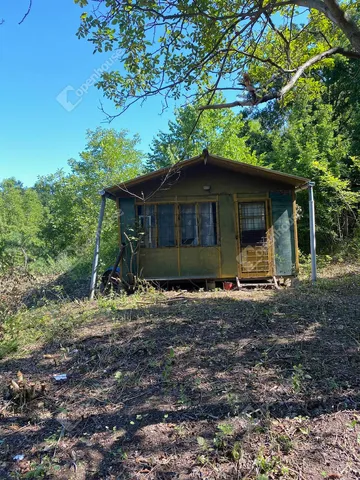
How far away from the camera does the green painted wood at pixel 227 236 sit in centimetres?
876

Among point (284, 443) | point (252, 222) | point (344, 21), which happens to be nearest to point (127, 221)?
point (252, 222)

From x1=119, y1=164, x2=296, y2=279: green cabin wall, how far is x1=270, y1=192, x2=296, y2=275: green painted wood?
3cm

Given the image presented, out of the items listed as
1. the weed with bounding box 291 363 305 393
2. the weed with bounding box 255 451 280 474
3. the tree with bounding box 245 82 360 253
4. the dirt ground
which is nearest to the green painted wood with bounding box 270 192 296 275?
the dirt ground

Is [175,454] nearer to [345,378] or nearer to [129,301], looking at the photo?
[345,378]

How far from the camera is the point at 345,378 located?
2969 mm

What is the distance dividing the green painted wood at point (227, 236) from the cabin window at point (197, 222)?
0.68 feet

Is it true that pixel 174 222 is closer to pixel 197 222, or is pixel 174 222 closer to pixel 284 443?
pixel 197 222

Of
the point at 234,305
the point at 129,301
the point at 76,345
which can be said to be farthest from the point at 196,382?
the point at 129,301

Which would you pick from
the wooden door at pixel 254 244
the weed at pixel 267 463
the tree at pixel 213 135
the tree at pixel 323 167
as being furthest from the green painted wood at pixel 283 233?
the tree at pixel 213 135

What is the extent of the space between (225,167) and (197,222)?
1.57 m

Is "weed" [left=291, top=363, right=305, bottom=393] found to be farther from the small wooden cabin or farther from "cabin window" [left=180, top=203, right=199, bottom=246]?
"cabin window" [left=180, top=203, right=199, bottom=246]

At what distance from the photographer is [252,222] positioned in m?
8.89

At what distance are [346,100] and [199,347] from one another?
60.5 ft

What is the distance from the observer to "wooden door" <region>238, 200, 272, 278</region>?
886 cm
